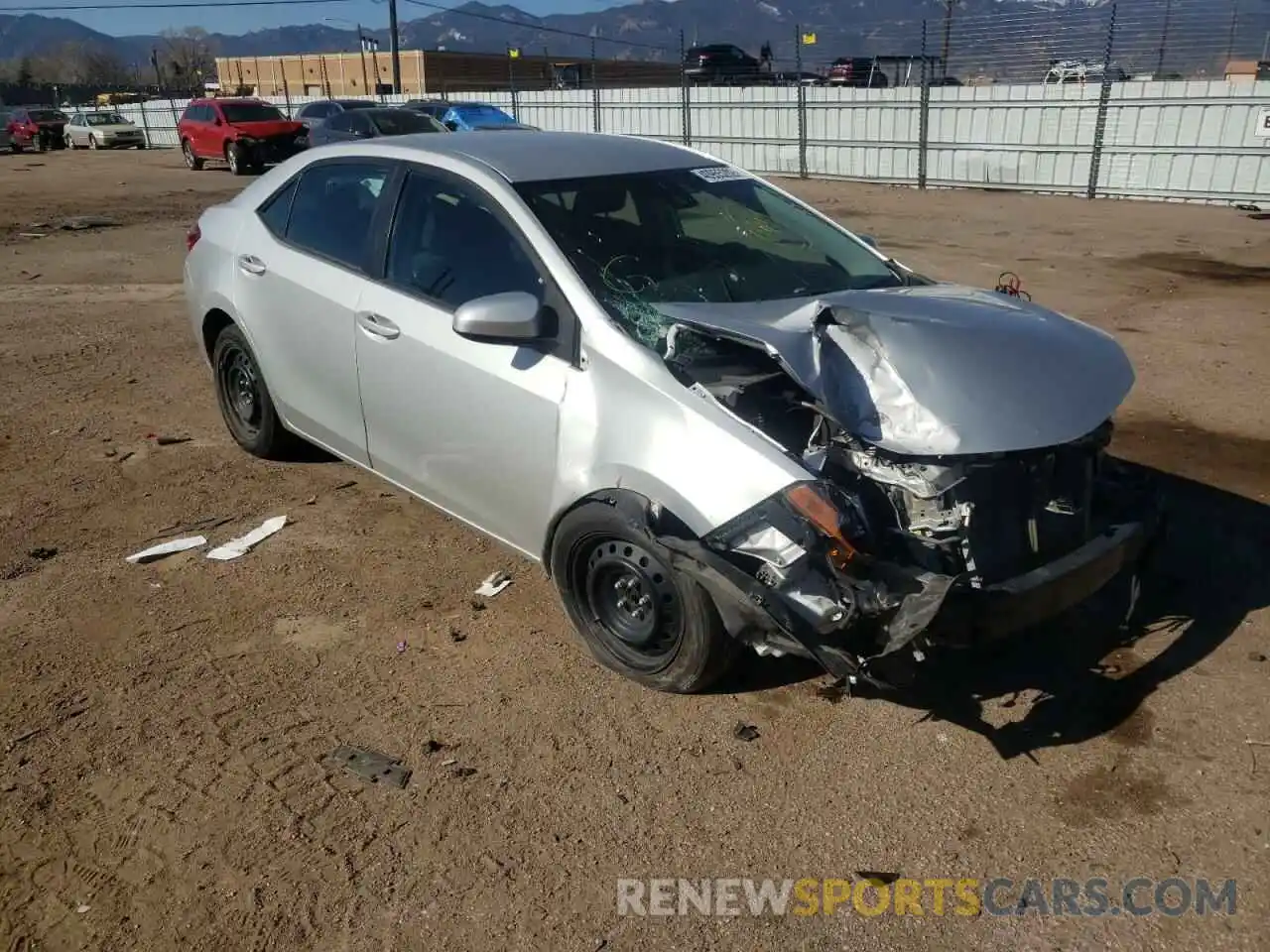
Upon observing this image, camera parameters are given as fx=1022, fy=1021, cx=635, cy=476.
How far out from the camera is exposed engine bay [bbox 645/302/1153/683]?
9.46 ft

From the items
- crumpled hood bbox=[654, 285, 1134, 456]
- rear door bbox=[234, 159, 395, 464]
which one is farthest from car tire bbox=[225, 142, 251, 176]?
crumpled hood bbox=[654, 285, 1134, 456]

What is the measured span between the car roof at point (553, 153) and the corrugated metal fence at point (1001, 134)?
49.2 feet

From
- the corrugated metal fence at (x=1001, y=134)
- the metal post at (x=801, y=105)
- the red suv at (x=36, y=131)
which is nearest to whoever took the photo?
the corrugated metal fence at (x=1001, y=134)

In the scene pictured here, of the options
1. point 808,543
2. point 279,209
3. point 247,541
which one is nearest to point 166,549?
point 247,541

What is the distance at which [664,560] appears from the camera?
315cm

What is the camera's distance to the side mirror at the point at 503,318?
11.2ft

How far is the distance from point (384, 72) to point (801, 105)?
42.5 meters

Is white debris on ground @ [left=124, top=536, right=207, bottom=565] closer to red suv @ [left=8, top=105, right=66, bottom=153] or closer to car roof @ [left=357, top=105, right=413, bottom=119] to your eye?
car roof @ [left=357, top=105, right=413, bottom=119]

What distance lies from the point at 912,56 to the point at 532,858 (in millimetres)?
22069

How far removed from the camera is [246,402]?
550 cm

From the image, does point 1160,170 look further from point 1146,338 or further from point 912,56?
point 1146,338

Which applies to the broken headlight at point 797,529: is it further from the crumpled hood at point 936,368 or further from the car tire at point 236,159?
the car tire at point 236,159

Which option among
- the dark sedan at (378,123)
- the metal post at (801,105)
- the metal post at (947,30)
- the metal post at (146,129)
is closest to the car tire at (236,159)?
the dark sedan at (378,123)

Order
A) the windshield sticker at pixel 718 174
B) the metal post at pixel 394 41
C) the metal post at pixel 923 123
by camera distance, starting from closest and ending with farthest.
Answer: the windshield sticker at pixel 718 174
the metal post at pixel 923 123
the metal post at pixel 394 41
